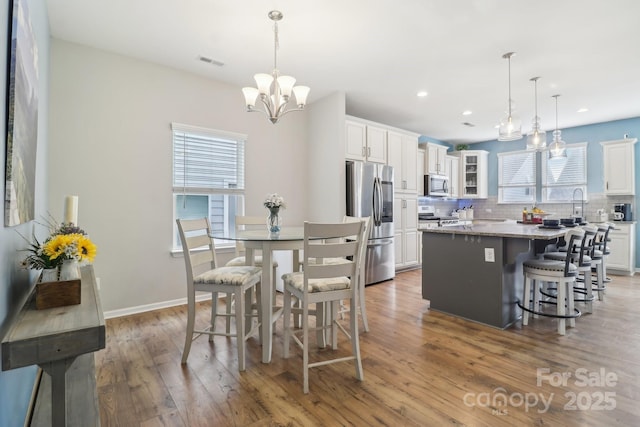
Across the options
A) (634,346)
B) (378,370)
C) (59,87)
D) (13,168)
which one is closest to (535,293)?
(634,346)

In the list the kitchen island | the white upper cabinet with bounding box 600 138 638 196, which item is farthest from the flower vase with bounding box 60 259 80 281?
the white upper cabinet with bounding box 600 138 638 196

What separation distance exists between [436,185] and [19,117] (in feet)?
21.2

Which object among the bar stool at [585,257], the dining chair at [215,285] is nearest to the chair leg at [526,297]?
the bar stool at [585,257]

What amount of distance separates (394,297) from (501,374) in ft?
6.22

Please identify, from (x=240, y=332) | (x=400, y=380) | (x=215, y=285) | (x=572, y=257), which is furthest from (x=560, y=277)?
(x=215, y=285)

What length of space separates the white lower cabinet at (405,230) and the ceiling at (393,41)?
179 cm

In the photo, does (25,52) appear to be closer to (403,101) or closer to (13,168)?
(13,168)

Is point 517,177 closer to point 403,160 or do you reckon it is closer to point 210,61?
point 403,160

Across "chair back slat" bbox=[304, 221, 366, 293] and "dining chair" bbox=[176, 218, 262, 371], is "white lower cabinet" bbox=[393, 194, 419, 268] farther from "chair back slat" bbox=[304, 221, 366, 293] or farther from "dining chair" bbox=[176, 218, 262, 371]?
"dining chair" bbox=[176, 218, 262, 371]

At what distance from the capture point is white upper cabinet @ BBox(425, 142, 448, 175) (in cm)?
639

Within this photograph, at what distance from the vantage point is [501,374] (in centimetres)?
→ 209

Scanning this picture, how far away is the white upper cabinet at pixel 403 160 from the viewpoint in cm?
527

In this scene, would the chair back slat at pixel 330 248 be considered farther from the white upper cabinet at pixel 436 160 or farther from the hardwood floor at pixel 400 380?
the white upper cabinet at pixel 436 160

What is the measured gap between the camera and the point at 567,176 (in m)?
6.17
